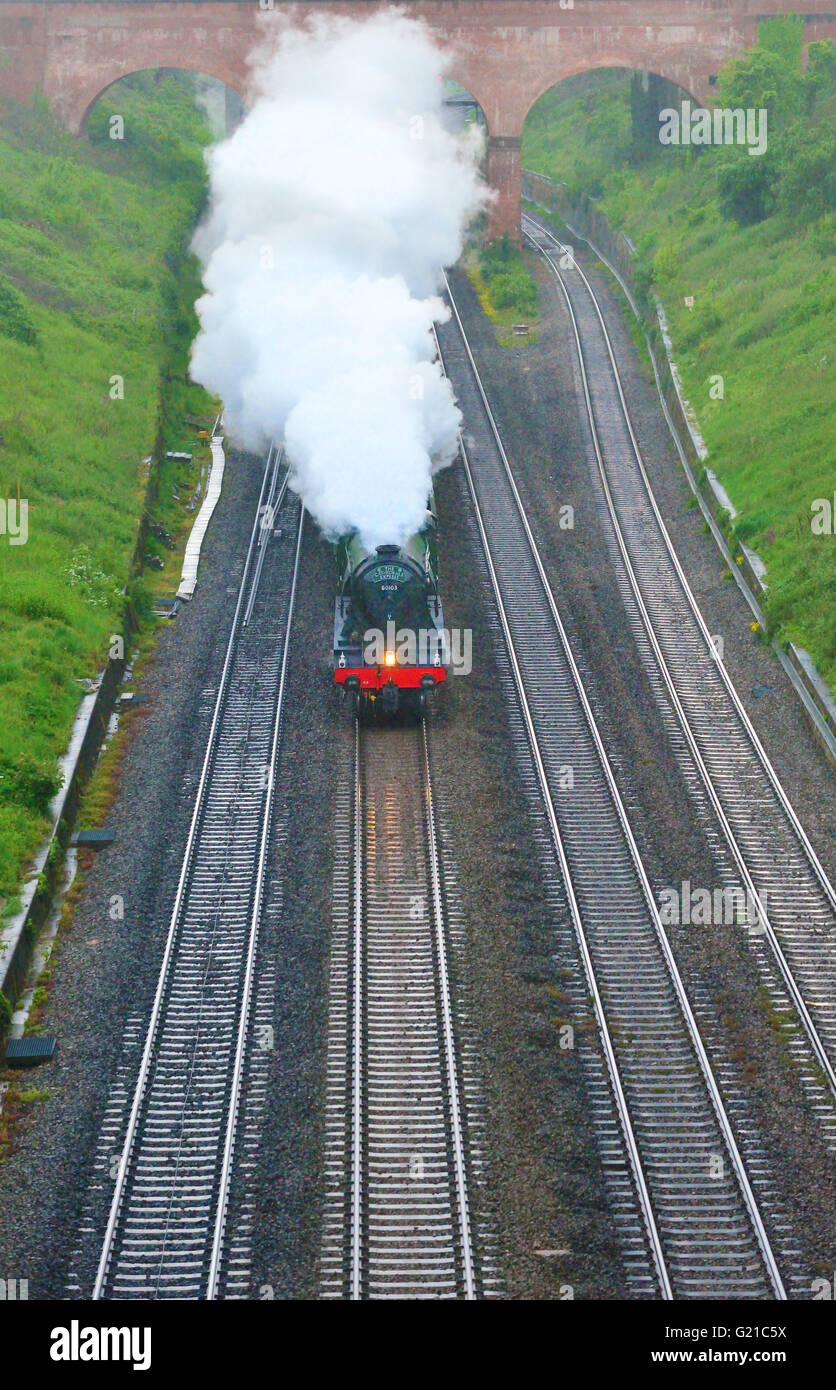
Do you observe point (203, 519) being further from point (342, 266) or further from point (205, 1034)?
point (205, 1034)

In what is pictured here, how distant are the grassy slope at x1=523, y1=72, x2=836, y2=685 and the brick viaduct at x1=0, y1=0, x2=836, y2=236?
547 centimetres

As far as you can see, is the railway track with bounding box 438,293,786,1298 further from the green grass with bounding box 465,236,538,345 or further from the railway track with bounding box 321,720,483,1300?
the green grass with bounding box 465,236,538,345

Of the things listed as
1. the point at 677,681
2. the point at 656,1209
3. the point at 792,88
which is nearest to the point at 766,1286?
the point at 656,1209

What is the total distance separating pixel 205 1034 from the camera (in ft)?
64.5

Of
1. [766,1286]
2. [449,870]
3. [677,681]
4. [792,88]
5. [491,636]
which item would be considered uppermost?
[792,88]

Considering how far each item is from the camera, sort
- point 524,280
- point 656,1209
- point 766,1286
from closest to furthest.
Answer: point 766,1286, point 656,1209, point 524,280

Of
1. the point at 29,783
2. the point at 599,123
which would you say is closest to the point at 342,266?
the point at 29,783

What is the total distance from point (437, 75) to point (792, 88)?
1476 cm

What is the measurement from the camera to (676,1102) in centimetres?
1845

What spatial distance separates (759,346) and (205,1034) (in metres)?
33.9

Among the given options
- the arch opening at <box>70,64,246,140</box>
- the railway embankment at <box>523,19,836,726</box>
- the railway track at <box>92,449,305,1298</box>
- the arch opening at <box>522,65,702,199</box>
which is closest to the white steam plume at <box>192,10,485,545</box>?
the railway track at <box>92,449,305,1298</box>

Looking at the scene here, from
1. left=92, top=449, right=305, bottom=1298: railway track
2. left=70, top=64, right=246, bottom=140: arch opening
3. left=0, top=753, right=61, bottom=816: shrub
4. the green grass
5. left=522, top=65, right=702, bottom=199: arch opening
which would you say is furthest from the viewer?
left=522, top=65, right=702, bottom=199: arch opening

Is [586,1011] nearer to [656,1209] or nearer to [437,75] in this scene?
[656,1209]

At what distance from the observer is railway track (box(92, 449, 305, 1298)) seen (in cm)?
1597
